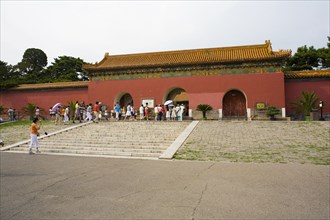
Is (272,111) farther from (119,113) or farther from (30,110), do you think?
(30,110)

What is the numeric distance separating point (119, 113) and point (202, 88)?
616 centimetres

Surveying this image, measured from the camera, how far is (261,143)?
30.7 ft

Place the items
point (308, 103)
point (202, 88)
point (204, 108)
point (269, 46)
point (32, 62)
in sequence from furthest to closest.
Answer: point (32, 62)
point (202, 88)
point (269, 46)
point (204, 108)
point (308, 103)

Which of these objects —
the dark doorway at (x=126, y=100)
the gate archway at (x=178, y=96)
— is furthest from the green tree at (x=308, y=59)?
the dark doorway at (x=126, y=100)

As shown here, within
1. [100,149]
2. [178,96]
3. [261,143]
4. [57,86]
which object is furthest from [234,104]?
[57,86]

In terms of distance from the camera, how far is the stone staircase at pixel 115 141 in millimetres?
9203

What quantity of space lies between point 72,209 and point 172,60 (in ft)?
52.7

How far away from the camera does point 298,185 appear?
474 centimetres

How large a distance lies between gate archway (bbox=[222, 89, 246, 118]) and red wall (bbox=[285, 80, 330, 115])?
2842mm

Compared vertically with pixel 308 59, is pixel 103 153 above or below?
below

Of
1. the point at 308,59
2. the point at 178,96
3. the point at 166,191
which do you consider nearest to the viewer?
the point at 166,191

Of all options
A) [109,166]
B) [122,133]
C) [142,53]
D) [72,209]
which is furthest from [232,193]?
[142,53]

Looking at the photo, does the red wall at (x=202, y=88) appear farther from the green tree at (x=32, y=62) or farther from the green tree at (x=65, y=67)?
the green tree at (x=32, y=62)

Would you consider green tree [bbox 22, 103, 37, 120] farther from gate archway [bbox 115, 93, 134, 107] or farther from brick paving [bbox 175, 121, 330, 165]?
brick paving [bbox 175, 121, 330, 165]
